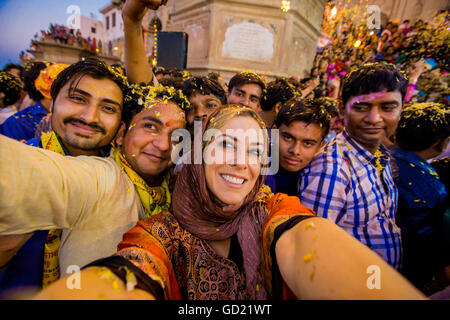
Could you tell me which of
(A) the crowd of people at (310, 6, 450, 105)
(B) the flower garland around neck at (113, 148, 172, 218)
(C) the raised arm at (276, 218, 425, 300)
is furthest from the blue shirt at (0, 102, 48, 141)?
(A) the crowd of people at (310, 6, 450, 105)

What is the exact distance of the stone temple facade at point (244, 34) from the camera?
18.1 feet

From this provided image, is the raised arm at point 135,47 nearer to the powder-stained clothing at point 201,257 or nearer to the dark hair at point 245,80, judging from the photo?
the dark hair at point 245,80

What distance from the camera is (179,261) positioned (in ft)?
3.98

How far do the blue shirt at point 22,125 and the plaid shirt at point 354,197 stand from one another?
3866 mm

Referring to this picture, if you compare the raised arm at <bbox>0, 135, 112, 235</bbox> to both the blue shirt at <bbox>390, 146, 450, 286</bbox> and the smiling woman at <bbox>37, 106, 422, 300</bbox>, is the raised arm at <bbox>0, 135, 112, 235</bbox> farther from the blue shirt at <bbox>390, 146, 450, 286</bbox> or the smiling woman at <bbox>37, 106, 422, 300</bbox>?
the blue shirt at <bbox>390, 146, 450, 286</bbox>

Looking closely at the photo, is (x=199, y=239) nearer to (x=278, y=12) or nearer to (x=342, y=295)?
(x=342, y=295)

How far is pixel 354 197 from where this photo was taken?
1692 millimetres

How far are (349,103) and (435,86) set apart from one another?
485cm

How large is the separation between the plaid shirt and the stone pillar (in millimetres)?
4954

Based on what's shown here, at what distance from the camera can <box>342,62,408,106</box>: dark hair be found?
1961mm

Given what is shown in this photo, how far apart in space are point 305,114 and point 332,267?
1.67 m

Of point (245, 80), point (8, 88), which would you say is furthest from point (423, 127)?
point (8, 88)

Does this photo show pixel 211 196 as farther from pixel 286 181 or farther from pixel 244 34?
pixel 244 34
